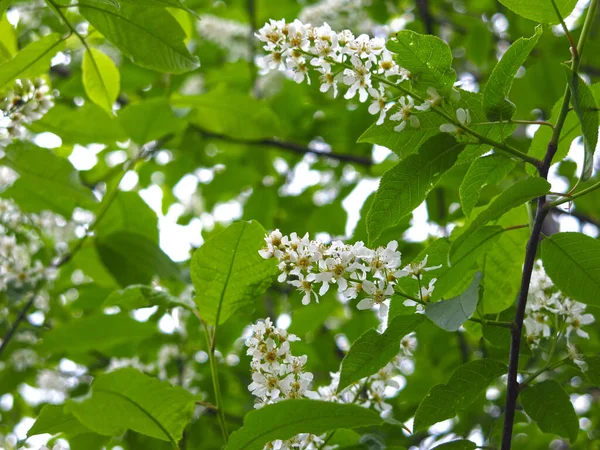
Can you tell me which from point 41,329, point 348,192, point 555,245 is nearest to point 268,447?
point 555,245

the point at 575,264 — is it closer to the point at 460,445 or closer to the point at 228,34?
the point at 460,445

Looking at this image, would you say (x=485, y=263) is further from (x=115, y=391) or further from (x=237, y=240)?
(x=115, y=391)

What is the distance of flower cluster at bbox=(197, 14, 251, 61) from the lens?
15.3 feet

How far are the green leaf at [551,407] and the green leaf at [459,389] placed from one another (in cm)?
10

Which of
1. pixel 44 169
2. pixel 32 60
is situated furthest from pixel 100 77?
pixel 44 169

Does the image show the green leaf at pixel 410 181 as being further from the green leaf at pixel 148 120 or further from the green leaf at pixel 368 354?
the green leaf at pixel 148 120

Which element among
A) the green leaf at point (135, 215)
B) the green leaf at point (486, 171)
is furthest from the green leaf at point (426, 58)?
the green leaf at point (135, 215)

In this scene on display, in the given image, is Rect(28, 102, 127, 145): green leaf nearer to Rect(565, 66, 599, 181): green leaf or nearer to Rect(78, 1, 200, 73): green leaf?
Rect(78, 1, 200, 73): green leaf

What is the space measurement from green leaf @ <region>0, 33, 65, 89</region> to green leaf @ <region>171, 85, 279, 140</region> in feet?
3.95

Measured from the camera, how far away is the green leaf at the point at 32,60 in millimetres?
1925

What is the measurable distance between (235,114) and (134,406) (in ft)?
6.78

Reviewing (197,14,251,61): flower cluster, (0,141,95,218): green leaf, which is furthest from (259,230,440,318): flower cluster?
(197,14,251,61): flower cluster

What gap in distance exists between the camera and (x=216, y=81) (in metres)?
4.29

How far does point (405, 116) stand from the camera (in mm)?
1469
